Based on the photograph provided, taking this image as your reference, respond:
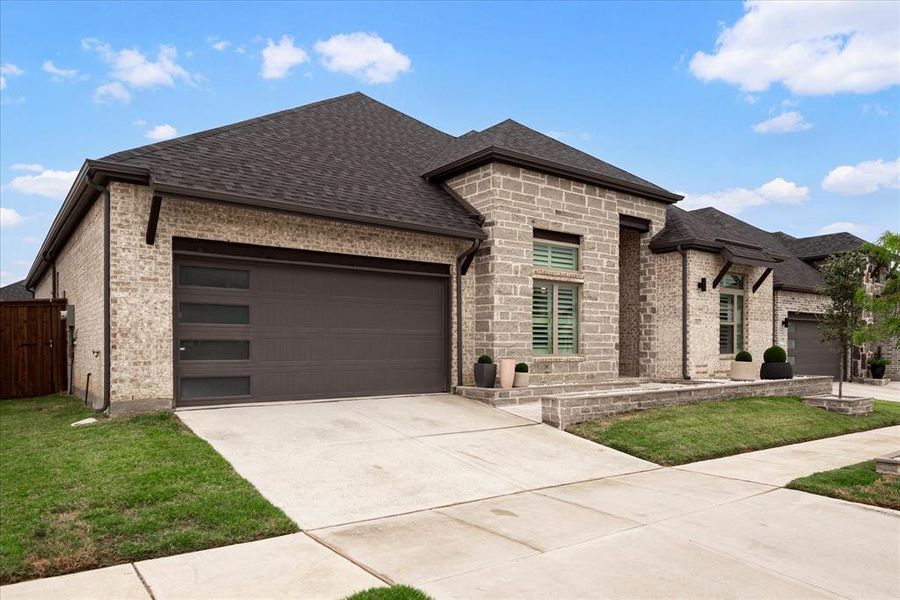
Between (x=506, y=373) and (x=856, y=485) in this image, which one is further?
(x=506, y=373)

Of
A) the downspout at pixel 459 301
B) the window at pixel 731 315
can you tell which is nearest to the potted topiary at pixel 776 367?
the window at pixel 731 315

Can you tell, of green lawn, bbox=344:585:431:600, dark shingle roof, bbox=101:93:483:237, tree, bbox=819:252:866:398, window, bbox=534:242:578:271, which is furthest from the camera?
tree, bbox=819:252:866:398

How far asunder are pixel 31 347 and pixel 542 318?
13.1 m

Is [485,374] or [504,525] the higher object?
[485,374]

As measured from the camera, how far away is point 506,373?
1219 centimetres

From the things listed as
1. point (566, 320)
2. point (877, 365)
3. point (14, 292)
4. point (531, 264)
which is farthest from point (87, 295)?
point (877, 365)

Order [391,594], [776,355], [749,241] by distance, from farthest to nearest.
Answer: [749,241] → [776,355] → [391,594]

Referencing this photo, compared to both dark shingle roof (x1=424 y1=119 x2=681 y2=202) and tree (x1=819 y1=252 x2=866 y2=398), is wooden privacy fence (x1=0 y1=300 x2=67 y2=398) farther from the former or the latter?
tree (x1=819 y1=252 x2=866 y2=398)

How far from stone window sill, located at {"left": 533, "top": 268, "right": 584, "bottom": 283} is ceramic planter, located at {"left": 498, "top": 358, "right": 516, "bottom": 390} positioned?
7.31ft

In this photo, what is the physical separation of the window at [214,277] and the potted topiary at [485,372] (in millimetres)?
4889

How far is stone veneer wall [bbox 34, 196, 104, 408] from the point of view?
1038cm

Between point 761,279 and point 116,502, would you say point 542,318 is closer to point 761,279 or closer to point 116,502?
point 761,279

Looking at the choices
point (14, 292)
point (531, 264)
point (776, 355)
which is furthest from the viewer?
point (14, 292)

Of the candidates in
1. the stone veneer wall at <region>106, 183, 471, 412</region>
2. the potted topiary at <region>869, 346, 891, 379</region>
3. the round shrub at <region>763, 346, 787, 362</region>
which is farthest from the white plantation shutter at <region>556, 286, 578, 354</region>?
the potted topiary at <region>869, 346, 891, 379</region>
